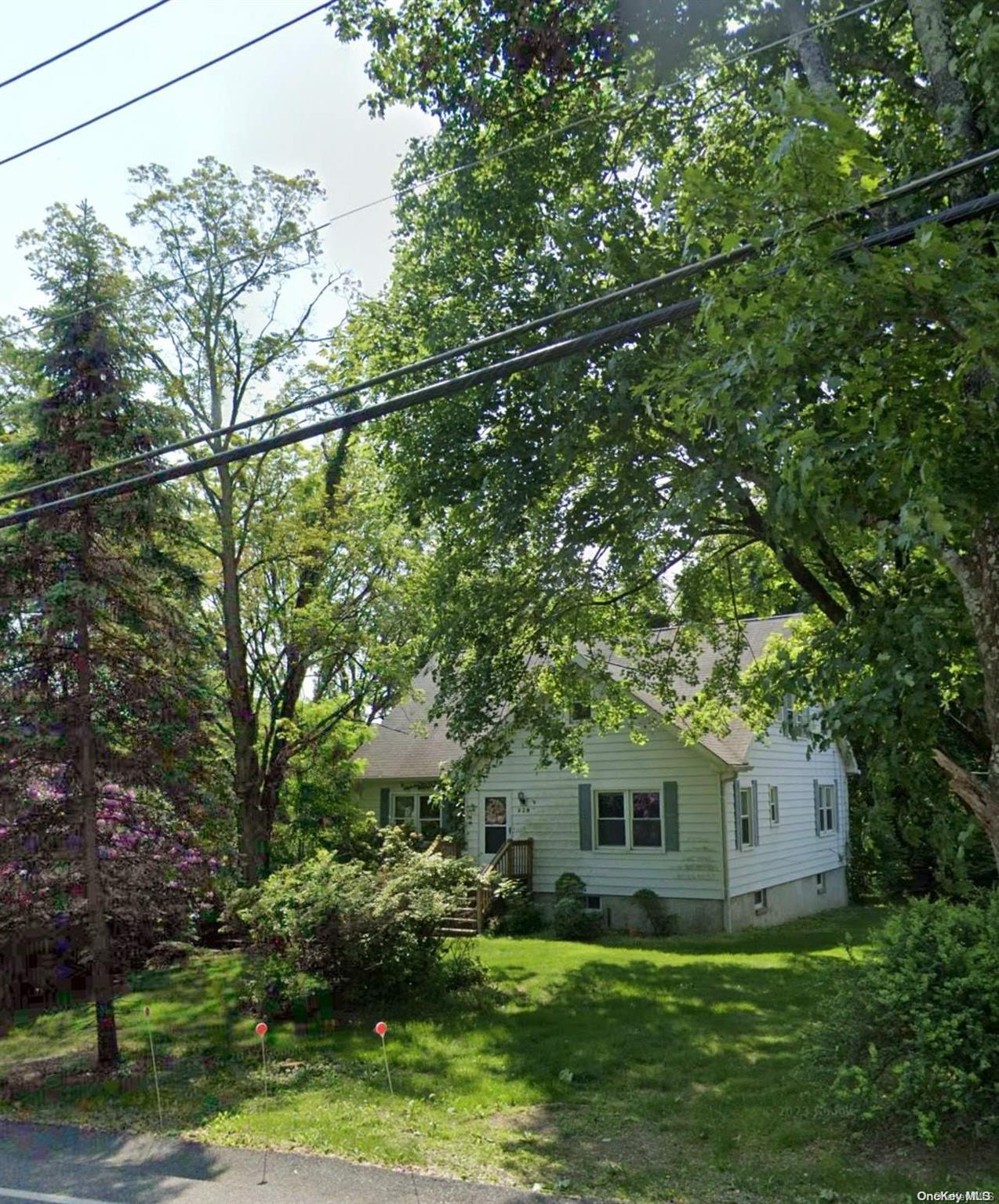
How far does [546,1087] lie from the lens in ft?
28.8

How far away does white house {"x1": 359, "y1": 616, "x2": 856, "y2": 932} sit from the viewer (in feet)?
63.0

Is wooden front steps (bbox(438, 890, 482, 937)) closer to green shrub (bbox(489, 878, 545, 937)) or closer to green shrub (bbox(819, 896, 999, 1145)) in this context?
green shrub (bbox(489, 878, 545, 937))

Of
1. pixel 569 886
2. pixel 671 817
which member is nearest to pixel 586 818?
pixel 569 886

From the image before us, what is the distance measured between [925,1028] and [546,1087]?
3.63m

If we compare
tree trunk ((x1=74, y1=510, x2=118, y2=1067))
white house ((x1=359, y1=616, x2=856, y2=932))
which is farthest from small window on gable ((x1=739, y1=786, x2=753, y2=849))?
tree trunk ((x1=74, y1=510, x2=118, y2=1067))

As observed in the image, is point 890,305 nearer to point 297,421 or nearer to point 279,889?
point 279,889

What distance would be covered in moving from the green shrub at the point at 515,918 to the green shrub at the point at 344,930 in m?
6.66

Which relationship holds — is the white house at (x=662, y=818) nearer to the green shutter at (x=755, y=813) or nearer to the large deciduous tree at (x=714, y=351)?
the green shutter at (x=755, y=813)

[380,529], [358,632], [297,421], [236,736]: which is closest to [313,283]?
[297,421]

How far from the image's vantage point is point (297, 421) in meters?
20.0

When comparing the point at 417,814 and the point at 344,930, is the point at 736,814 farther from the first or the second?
the point at 344,930

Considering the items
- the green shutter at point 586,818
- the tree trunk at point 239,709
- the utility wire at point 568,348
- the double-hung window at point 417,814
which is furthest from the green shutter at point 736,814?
the utility wire at point 568,348

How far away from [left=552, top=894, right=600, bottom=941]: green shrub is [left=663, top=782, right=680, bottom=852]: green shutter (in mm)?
2077

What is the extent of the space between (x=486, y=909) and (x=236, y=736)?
5.95 metres
